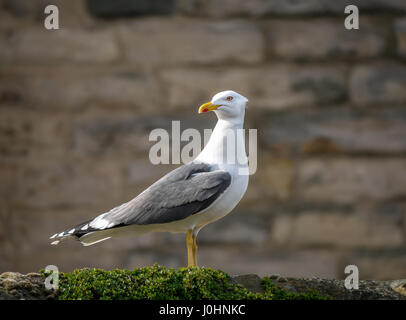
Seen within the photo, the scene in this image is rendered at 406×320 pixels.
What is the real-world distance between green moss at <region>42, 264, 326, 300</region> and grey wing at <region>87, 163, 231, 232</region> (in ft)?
0.46

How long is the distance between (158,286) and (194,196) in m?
0.28

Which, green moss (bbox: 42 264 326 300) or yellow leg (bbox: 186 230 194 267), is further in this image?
yellow leg (bbox: 186 230 194 267)

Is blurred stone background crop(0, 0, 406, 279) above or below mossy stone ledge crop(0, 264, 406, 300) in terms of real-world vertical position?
above

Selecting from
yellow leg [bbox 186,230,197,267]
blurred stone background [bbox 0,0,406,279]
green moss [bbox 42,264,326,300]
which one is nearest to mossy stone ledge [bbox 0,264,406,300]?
green moss [bbox 42,264,326,300]

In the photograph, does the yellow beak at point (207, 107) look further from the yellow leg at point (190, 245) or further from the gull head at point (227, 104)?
the yellow leg at point (190, 245)

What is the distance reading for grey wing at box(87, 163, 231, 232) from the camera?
1.67 m

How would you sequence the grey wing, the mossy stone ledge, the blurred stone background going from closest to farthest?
the mossy stone ledge < the grey wing < the blurred stone background

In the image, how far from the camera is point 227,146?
5.81ft

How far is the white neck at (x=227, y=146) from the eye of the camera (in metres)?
1.77

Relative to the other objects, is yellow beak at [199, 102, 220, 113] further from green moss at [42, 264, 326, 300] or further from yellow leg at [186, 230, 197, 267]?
green moss at [42, 264, 326, 300]

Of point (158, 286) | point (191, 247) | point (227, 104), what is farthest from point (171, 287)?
point (227, 104)

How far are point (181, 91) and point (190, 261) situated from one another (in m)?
1.46

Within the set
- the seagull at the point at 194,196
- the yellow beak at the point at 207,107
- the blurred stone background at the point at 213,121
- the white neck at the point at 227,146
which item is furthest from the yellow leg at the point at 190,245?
the blurred stone background at the point at 213,121
